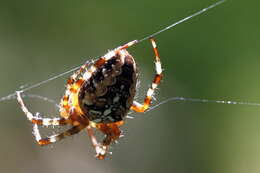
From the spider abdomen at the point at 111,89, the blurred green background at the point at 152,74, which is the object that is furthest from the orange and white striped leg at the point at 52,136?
the blurred green background at the point at 152,74

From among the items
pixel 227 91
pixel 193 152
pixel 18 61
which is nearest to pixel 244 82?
pixel 227 91

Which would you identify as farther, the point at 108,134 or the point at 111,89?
the point at 108,134

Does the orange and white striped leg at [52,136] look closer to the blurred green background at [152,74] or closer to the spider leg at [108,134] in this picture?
the spider leg at [108,134]

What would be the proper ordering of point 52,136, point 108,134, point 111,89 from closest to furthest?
point 111,89
point 52,136
point 108,134

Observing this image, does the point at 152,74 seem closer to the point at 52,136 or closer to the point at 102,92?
the point at 52,136

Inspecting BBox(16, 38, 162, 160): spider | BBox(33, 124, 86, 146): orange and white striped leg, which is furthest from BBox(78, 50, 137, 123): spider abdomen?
BBox(33, 124, 86, 146): orange and white striped leg

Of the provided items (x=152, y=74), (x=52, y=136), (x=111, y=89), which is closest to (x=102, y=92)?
(x=111, y=89)

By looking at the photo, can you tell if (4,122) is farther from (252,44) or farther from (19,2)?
(252,44)
